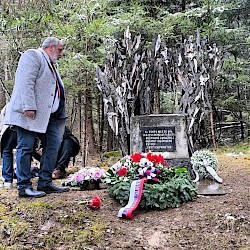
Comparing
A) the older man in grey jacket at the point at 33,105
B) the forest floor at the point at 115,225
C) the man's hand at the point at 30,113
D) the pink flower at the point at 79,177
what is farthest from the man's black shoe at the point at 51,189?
the man's hand at the point at 30,113

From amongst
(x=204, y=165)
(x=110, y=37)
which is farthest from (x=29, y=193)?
(x=110, y=37)

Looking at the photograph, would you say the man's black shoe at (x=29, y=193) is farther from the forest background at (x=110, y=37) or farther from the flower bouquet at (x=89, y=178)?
the forest background at (x=110, y=37)

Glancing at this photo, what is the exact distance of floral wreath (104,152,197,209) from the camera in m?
3.54

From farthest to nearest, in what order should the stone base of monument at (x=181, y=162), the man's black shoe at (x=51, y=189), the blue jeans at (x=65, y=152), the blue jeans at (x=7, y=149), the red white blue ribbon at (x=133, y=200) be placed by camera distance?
the blue jeans at (x=65, y=152) → the stone base of monument at (x=181, y=162) → the blue jeans at (x=7, y=149) → the man's black shoe at (x=51, y=189) → the red white blue ribbon at (x=133, y=200)

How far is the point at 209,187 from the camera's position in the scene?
14.7 ft

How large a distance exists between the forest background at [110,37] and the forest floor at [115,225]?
2098 millimetres

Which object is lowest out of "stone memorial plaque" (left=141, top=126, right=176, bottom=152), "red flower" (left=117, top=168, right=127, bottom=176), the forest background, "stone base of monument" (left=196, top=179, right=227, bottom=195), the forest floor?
"stone base of monument" (left=196, top=179, right=227, bottom=195)

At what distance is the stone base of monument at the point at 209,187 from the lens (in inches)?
165

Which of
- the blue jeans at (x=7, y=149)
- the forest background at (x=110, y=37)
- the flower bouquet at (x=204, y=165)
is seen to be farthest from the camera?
the forest background at (x=110, y=37)

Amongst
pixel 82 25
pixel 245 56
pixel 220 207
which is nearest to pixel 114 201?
pixel 220 207

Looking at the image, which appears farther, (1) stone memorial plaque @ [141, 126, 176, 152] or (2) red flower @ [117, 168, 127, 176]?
(1) stone memorial plaque @ [141, 126, 176, 152]

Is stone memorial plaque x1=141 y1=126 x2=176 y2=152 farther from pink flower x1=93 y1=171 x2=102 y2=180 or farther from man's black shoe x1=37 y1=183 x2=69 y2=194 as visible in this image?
man's black shoe x1=37 y1=183 x2=69 y2=194

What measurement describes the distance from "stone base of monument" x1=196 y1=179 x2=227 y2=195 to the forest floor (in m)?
0.37

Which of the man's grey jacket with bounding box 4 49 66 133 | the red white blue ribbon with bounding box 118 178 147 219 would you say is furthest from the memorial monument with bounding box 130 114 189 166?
the man's grey jacket with bounding box 4 49 66 133
